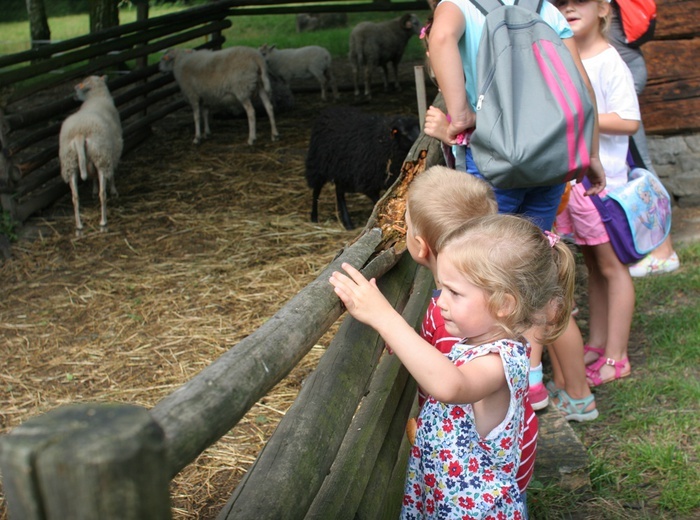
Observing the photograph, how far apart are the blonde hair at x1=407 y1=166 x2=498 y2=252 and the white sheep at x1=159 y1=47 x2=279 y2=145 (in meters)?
8.10

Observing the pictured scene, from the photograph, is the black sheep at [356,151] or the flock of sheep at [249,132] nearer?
the black sheep at [356,151]

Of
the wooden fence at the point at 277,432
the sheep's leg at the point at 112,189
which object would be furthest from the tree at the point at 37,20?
the wooden fence at the point at 277,432

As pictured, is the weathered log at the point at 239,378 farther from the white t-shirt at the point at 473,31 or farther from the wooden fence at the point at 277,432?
the white t-shirt at the point at 473,31

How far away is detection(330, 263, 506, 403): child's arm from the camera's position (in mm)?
1788

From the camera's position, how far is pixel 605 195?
3752 millimetres

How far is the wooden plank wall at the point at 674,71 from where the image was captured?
21.4ft

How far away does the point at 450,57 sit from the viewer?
2.74 meters

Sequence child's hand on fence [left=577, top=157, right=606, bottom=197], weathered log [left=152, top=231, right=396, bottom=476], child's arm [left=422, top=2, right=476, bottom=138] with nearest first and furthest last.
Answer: weathered log [left=152, top=231, right=396, bottom=476] → child's arm [left=422, top=2, right=476, bottom=138] → child's hand on fence [left=577, top=157, right=606, bottom=197]

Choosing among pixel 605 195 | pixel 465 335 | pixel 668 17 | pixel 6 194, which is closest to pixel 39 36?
pixel 6 194

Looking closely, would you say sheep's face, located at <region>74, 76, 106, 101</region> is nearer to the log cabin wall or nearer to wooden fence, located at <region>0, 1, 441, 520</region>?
the log cabin wall

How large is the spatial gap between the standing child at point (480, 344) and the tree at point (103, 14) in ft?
38.8

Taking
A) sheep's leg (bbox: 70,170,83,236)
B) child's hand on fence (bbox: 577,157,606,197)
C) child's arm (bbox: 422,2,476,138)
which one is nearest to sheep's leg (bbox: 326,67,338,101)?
sheep's leg (bbox: 70,170,83,236)

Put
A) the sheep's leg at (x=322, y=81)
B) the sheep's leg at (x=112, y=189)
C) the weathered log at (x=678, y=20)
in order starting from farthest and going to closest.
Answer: the sheep's leg at (x=322, y=81), the sheep's leg at (x=112, y=189), the weathered log at (x=678, y=20)

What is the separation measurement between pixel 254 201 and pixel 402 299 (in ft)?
16.1
